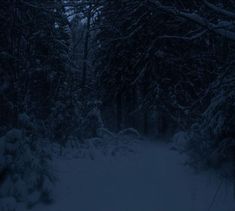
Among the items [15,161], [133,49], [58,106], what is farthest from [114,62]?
[15,161]

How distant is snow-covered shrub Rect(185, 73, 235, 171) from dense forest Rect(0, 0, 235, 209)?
24mm

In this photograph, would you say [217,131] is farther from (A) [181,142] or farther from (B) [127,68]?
(B) [127,68]

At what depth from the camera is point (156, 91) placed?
1645cm

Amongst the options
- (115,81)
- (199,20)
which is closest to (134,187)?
(199,20)

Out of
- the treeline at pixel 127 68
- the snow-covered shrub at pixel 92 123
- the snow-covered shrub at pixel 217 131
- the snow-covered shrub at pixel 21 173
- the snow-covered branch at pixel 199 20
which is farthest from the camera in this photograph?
the snow-covered shrub at pixel 92 123

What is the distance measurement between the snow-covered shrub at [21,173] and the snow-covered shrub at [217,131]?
366cm

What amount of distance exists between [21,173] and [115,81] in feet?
35.5

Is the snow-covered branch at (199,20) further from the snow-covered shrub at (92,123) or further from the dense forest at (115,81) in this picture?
the snow-covered shrub at (92,123)

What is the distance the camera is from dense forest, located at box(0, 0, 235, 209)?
258 inches

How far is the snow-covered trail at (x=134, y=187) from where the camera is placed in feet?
Answer: 25.2

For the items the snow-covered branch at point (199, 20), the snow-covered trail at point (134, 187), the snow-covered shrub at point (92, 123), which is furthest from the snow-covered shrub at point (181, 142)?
the snow-covered branch at point (199, 20)

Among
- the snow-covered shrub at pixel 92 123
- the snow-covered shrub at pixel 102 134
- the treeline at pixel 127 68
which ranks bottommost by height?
the snow-covered shrub at pixel 102 134

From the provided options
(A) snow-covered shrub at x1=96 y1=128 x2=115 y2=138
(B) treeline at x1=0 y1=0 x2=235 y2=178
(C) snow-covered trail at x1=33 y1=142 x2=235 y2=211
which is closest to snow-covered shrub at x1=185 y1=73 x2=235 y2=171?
(B) treeline at x1=0 y1=0 x2=235 y2=178

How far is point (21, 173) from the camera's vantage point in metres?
8.00
